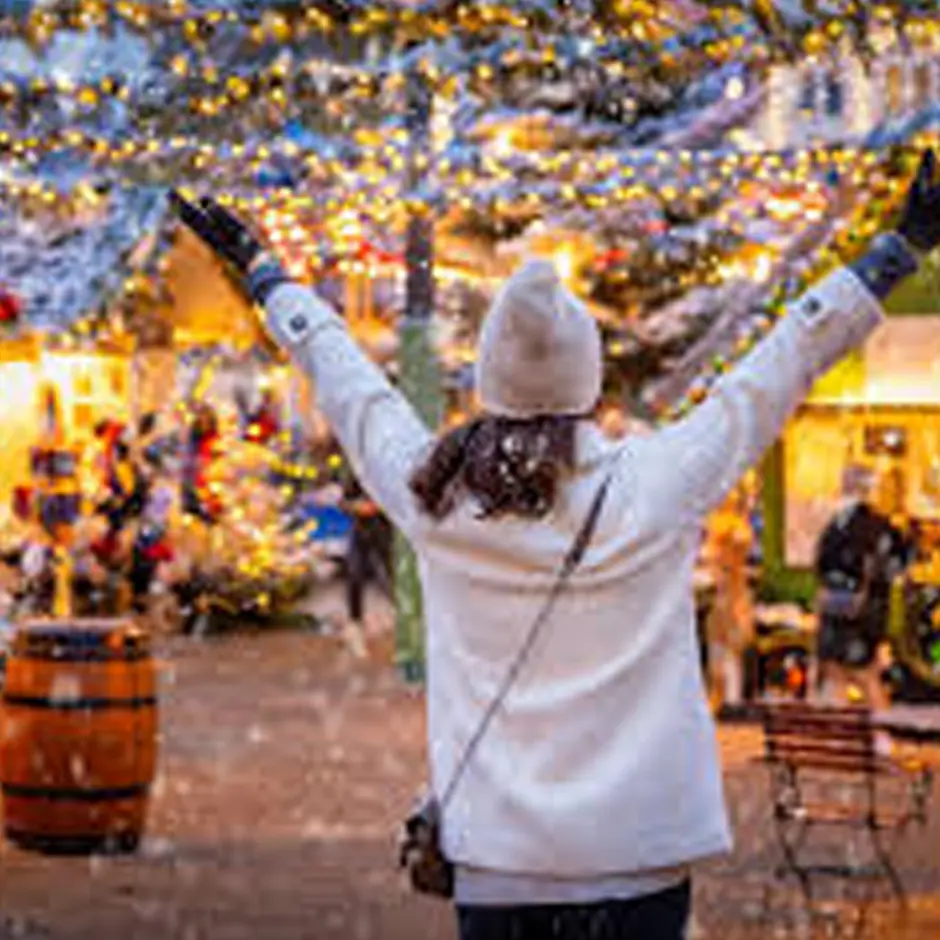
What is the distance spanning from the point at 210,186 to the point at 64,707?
7543 millimetres

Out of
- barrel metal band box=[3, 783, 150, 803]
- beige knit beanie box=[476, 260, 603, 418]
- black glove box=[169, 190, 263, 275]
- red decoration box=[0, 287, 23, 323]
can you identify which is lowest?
barrel metal band box=[3, 783, 150, 803]

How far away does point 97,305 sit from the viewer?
2722 cm

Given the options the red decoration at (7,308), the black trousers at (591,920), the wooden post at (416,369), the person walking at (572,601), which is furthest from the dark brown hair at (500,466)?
the red decoration at (7,308)

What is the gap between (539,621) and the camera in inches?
173

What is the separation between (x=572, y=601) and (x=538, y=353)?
1.42 feet

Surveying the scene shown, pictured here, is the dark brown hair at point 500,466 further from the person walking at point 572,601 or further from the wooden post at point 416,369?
the wooden post at point 416,369

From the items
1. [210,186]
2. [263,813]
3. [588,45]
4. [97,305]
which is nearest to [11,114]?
[210,186]

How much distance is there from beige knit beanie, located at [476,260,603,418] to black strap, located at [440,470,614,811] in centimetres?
23

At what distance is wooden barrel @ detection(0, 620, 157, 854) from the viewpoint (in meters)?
11.2

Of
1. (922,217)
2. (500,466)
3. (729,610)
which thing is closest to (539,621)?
(500,466)

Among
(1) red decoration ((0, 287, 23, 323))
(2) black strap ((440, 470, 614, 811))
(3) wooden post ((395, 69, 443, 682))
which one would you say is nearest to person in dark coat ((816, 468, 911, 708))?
(3) wooden post ((395, 69, 443, 682))

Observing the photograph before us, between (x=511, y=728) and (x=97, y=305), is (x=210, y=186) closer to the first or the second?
(x=97, y=305)

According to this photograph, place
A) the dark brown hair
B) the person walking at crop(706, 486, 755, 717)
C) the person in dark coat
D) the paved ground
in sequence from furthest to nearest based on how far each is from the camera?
the person walking at crop(706, 486, 755, 717) → the person in dark coat → the paved ground → the dark brown hair

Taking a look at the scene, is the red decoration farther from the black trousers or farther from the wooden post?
the black trousers
